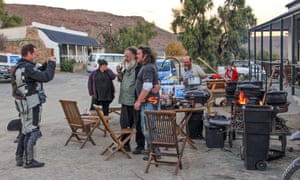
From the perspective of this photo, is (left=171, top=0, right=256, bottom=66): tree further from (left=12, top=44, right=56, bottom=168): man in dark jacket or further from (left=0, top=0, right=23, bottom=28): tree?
(left=0, top=0, right=23, bottom=28): tree

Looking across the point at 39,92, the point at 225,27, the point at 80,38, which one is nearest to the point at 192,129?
the point at 39,92

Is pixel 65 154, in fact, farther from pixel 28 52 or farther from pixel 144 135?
pixel 28 52

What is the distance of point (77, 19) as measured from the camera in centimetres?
10950

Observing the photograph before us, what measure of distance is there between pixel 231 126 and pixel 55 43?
3022 cm

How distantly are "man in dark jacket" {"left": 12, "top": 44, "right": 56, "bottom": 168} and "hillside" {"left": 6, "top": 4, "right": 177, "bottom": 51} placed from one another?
91766 mm

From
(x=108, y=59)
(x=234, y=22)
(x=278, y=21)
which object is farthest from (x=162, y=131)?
(x=108, y=59)

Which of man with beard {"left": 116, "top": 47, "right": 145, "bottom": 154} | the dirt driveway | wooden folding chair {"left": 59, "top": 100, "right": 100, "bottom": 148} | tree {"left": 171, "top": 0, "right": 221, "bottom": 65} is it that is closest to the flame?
the dirt driveway

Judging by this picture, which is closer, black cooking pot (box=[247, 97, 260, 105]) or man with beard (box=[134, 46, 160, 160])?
man with beard (box=[134, 46, 160, 160])

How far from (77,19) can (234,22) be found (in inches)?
3424

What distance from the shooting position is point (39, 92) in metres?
5.55

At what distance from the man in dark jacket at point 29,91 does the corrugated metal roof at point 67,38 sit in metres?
30.1

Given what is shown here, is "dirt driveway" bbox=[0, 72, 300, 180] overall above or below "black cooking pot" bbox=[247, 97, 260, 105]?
below

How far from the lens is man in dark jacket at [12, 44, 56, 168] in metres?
5.30

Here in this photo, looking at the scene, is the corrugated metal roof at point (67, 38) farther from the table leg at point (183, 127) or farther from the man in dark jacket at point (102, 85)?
the table leg at point (183, 127)
